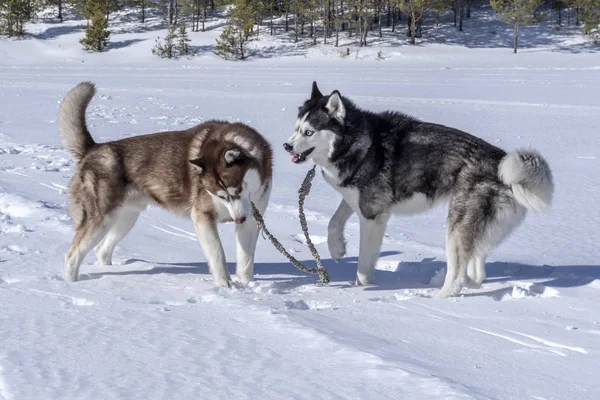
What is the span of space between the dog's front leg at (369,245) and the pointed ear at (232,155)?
1160 millimetres

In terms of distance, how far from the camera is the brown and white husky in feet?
17.4

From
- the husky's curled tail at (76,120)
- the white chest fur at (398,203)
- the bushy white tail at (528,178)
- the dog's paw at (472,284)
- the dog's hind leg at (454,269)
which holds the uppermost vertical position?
the husky's curled tail at (76,120)

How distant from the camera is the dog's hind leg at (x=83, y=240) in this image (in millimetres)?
5297

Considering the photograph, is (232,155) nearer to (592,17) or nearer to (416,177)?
(416,177)

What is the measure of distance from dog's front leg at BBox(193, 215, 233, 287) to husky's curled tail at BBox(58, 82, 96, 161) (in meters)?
1.25

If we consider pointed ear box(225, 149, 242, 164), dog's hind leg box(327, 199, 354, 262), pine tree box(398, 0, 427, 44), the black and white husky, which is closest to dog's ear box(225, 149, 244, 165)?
pointed ear box(225, 149, 242, 164)

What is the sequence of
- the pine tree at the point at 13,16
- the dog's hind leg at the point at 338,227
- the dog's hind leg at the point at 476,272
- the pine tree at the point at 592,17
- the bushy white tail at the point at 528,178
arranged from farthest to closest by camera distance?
the pine tree at the point at 13,16
the pine tree at the point at 592,17
the dog's hind leg at the point at 338,227
the dog's hind leg at the point at 476,272
the bushy white tail at the point at 528,178

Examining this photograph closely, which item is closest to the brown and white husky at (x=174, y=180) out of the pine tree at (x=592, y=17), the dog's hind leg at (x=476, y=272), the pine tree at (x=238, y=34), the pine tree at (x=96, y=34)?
the dog's hind leg at (x=476, y=272)

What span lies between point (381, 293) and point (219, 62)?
42.9 metres

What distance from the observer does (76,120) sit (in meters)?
5.75

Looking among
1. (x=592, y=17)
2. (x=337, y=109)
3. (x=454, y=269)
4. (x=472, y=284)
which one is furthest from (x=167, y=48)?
(x=454, y=269)

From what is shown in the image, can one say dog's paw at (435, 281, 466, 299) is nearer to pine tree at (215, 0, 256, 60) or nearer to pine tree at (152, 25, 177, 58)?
pine tree at (215, 0, 256, 60)

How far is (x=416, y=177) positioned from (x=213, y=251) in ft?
5.61

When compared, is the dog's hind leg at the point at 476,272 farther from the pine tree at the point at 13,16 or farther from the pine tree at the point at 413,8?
the pine tree at the point at 13,16
